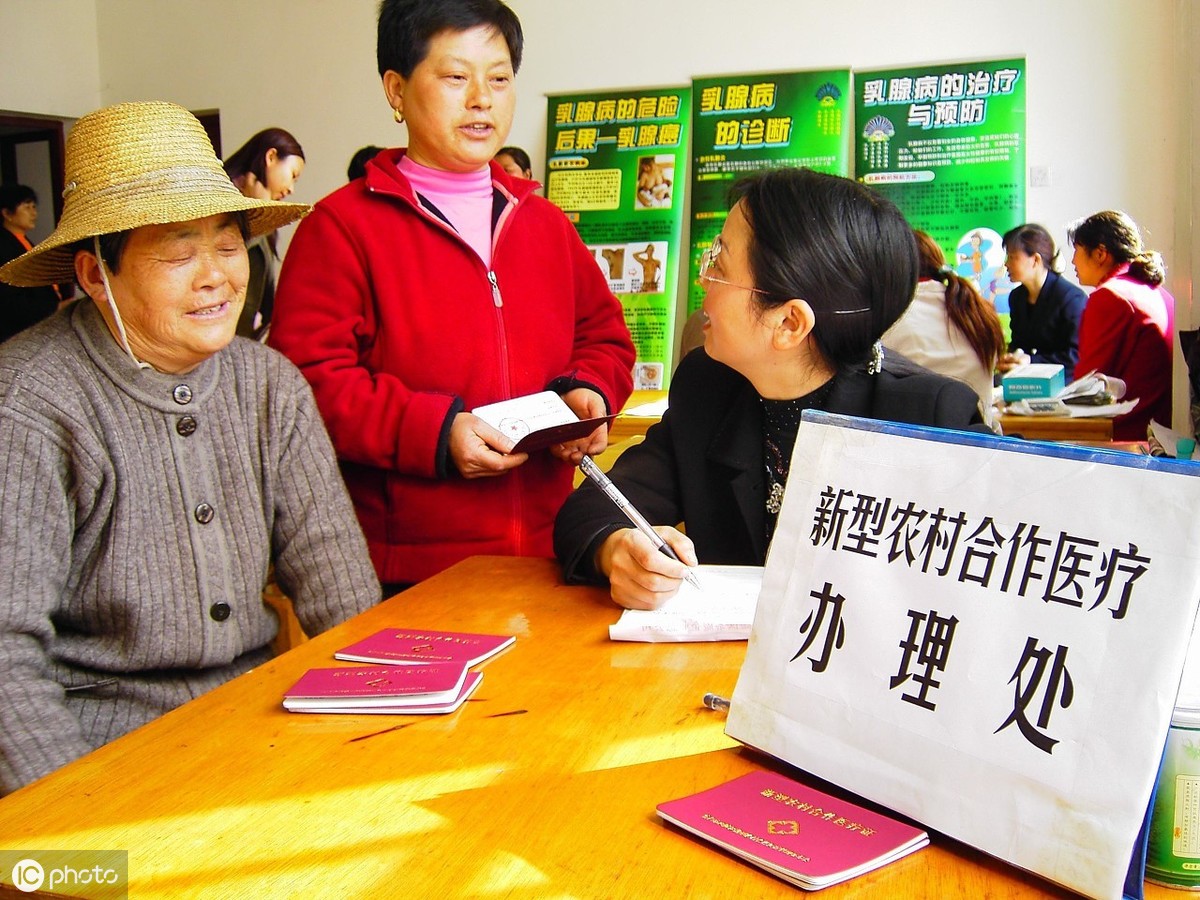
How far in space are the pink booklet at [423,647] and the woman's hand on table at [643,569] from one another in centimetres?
17

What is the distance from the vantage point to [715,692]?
114 centimetres

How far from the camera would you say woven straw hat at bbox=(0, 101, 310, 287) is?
1493 millimetres

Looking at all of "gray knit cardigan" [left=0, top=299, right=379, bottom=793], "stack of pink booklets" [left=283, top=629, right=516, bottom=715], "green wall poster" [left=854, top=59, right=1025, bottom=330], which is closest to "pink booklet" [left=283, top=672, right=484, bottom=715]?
"stack of pink booklets" [left=283, top=629, right=516, bottom=715]

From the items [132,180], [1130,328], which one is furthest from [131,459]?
[1130,328]

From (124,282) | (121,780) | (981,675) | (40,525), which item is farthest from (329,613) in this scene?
(981,675)

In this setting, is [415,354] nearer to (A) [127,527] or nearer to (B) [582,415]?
(B) [582,415]

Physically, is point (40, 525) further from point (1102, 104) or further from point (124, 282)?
point (1102, 104)

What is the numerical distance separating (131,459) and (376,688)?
2.03 ft

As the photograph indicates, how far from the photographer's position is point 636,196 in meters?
5.88

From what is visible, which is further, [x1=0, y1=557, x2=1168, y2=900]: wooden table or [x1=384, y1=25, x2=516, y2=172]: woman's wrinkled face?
[x1=384, y1=25, x2=516, y2=172]: woman's wrinkled face

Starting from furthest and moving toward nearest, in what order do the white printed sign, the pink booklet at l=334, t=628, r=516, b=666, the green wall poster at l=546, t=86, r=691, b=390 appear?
1. the green wall poster at l=546, t=86, r=691, b=390
2. the pink booklet at l=334, t=628, r=516, b=666
3. the white printed sign

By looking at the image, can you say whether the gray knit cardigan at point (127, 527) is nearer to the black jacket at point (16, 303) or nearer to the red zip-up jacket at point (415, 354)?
the red zip-up jacket at point (415, 354)

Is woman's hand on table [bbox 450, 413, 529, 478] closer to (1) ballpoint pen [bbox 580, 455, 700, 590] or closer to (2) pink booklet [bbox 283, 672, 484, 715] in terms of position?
(1) ballpoint pen [bbox 580, 455, 700, 590]

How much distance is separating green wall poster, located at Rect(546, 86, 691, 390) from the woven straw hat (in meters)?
4.26
